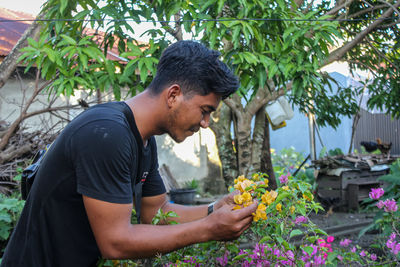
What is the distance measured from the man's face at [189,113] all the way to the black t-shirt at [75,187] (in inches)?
8.9

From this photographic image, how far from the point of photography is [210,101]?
1688 mm

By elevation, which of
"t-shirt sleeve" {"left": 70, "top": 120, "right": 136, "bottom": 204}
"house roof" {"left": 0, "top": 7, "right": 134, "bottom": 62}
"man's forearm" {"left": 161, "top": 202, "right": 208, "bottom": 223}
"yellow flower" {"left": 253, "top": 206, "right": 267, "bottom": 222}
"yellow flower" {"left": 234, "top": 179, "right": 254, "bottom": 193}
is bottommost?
"man's forearm" {"left": 161, "top": 202, "right": 208, "bottom": 223}

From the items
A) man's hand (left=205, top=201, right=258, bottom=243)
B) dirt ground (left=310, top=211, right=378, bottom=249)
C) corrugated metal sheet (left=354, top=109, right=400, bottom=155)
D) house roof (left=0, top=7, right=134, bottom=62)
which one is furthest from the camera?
corrugated metal sheet (left=354, top=109, right=400, bottom=155)

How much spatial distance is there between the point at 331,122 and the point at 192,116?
6.74 meters

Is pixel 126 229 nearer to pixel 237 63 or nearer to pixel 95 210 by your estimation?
pixel 95 210

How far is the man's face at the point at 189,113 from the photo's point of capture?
1.65m

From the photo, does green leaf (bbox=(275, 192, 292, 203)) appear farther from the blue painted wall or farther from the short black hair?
the blue painted wall

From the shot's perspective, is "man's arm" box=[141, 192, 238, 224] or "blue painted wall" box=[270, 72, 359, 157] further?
"blue painted wall" box=[270, 72, 359, 157]

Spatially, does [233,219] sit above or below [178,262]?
above

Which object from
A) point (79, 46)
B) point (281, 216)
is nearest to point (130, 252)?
point (281, 216)

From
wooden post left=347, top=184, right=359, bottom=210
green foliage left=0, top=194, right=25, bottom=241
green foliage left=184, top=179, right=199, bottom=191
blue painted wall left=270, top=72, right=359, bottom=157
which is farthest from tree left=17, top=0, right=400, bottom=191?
blue painted wall left=270, top=72, right=359, bottom=157

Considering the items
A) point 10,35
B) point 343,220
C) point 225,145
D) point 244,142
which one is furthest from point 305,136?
point 10,35

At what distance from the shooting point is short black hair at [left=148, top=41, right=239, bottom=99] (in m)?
1.60

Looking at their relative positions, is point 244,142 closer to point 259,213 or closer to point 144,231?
point 259,213
